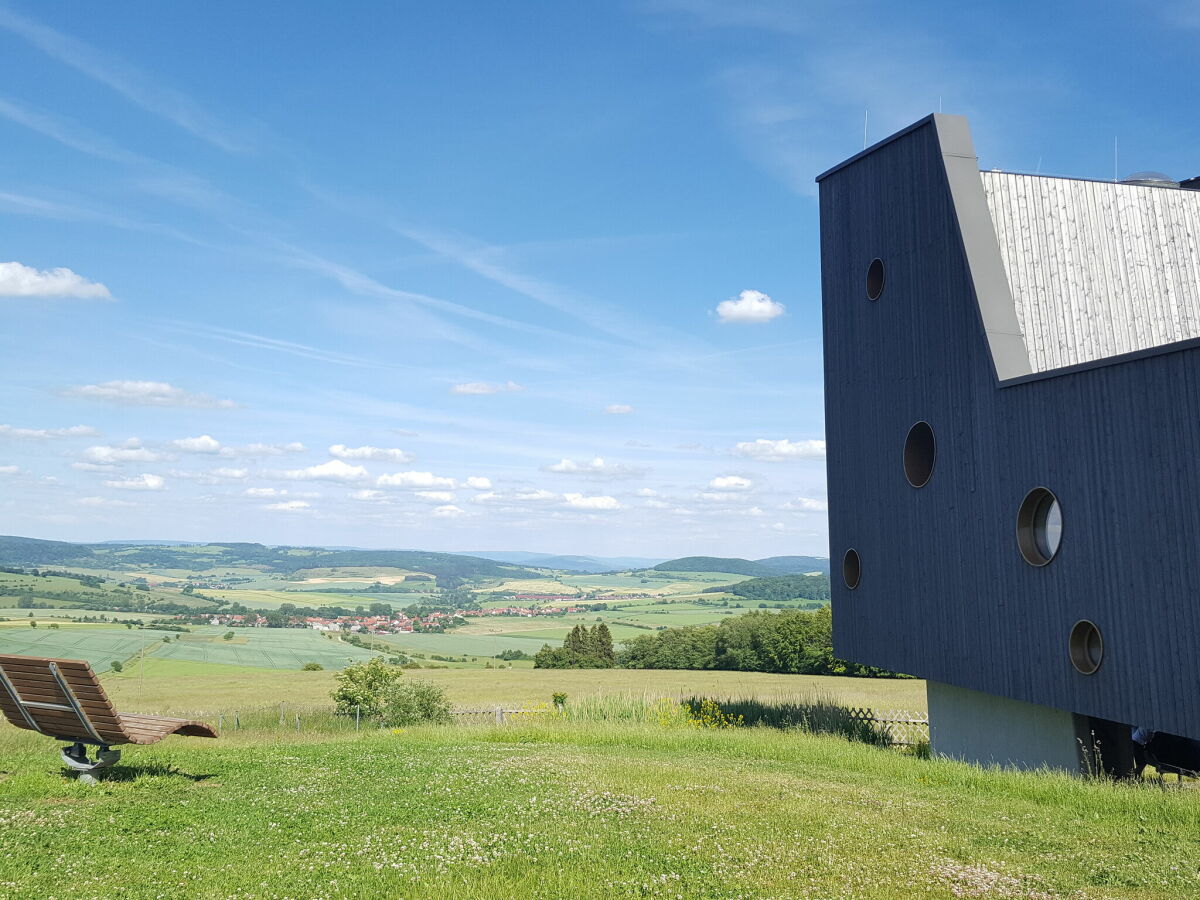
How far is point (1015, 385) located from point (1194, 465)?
334 centimetres

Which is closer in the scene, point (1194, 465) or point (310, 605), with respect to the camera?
point (1194, 465)

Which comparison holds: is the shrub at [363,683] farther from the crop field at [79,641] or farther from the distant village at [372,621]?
the distant village at [372,621]

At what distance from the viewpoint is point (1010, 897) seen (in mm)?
6137

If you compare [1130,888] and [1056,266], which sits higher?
[1056,266]

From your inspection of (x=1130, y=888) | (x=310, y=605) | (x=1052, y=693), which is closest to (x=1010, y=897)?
(x=1130, y=888)

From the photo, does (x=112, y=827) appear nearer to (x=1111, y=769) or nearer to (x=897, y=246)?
(x=1111, y=769)

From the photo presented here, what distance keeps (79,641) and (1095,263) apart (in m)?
80.3

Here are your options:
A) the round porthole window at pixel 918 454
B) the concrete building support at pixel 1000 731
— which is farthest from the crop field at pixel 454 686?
the round porthole window at pixel 918 454

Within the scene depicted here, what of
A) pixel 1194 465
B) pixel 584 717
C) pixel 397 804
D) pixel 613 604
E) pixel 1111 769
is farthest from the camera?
pixel 613 604

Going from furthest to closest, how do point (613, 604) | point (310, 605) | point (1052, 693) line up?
point (613, 604) < point (310, 605) < point (1052, 693)

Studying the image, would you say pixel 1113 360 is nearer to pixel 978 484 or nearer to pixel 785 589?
pixel 978 484

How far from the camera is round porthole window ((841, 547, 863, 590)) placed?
18.5 metres

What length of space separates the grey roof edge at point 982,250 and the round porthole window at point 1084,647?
13.2 ft

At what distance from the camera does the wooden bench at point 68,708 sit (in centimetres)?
876
